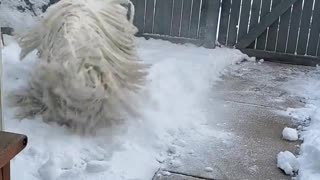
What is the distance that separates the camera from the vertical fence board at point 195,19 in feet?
22.4

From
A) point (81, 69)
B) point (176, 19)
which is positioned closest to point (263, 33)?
point (176, 19)

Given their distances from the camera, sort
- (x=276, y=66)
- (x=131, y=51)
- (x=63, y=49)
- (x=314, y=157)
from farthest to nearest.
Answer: (x=276, y=66) → (x=131, y=51) → (x=63, y=49) → (x=314, y=157)

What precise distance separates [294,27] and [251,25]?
1.89 ft

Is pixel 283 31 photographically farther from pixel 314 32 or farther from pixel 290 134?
pixel 290 134

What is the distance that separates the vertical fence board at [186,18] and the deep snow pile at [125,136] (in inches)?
78.9

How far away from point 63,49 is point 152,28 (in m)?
3.80

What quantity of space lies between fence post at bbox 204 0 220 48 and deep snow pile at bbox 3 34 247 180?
5.84 feet

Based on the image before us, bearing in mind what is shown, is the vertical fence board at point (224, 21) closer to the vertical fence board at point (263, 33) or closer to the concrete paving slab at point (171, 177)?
the vertical fence board at point (263, 33)

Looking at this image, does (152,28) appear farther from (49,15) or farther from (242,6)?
(49,15)

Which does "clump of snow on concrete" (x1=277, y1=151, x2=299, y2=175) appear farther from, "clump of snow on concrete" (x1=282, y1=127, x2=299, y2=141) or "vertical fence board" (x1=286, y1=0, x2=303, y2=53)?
"vertical fence board" (x1=286, y1=0, x2=303, y2=53)

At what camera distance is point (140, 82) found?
3.78 m

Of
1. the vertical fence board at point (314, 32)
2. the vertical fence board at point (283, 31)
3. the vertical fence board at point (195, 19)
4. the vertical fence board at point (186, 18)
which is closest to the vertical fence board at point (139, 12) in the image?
the vertical fence board at point (186, 18)

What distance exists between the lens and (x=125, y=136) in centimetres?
336

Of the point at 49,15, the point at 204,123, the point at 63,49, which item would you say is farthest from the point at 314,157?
the point at 49,15
